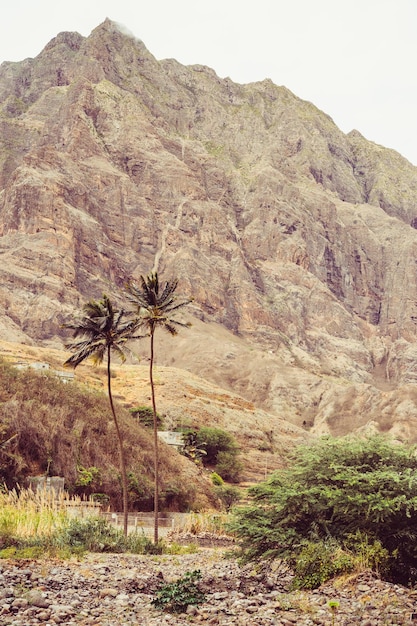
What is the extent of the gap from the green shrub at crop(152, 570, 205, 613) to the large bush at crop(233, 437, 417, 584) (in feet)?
9.40

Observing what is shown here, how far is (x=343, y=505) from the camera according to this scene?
16.8 m

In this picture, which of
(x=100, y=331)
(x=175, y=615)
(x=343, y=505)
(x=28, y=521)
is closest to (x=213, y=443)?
(x=100, y=331)

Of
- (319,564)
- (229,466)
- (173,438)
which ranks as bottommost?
(229,466)

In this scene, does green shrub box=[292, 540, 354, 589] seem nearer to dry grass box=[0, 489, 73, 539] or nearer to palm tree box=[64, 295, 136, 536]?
dry grass box=[0, 489, 73, 539]

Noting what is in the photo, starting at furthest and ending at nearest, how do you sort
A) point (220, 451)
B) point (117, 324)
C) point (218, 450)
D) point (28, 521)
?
point (218, 450), point (220, 451), point (117, 324), point (28, 521)

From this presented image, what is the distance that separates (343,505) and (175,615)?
17.6ft

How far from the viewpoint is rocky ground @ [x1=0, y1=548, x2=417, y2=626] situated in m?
A: 12.5

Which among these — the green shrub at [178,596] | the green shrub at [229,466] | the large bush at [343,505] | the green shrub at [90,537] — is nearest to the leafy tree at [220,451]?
the green shrub at [229,466]

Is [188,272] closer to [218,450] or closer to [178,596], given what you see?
[218,450]

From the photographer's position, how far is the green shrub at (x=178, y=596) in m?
13.9

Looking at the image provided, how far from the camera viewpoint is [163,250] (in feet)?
579

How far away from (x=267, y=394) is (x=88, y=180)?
271ft

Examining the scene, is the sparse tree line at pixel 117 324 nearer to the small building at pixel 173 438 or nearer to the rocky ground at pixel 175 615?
the rocky ground at pixel 175 615

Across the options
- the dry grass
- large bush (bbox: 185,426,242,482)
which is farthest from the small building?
the dry grass
